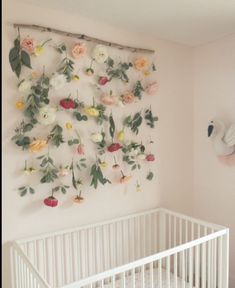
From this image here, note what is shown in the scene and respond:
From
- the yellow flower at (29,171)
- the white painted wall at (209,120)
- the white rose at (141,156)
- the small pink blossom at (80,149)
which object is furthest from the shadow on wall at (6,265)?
the white painted wall at (209,120)

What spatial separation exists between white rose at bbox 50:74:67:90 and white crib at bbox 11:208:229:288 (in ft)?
3.52

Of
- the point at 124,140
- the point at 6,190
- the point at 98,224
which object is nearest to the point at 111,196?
the point at 98,224

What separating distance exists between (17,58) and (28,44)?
0.40 feet

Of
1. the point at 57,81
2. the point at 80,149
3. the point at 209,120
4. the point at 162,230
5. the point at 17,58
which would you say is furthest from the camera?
the point at 209,120

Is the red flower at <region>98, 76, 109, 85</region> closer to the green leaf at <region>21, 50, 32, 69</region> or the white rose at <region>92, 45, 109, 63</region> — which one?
the white rose at <region>92, 45, 109, 63</region>

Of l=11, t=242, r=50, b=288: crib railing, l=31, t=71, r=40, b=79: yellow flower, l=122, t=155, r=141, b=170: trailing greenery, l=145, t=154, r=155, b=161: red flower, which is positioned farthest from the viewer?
l=145, t=154, r=155, b=161: red flower

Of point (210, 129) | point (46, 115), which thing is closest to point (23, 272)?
point (46, 115)

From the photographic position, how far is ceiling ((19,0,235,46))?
193cm

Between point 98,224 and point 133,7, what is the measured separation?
5.50ft

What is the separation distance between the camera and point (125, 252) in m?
2.41

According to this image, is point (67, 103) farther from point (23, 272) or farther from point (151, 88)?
point (23, 272)

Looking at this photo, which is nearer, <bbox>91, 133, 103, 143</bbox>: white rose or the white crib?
the white crib

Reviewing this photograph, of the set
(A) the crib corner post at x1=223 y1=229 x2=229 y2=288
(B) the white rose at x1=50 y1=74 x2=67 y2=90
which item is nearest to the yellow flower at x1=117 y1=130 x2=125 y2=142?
(B) the white rose at x1=50 y1=74 x2=67 y2=90

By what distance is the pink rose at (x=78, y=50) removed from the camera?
2.03 meters
